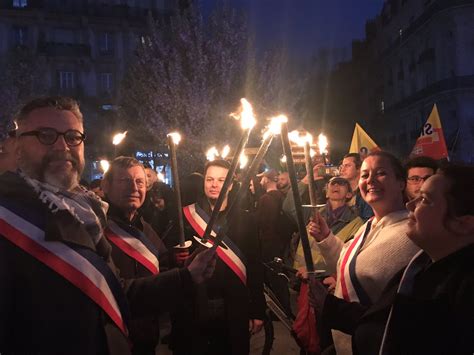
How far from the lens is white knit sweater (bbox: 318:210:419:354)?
273 cm

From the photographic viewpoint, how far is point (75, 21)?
142 ft

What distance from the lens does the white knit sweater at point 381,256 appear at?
107 inches

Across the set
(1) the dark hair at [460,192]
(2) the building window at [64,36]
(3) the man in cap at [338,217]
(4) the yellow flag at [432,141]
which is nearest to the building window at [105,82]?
(2) the building window at [64,36]

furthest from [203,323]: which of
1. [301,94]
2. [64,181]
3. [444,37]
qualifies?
[444,37]

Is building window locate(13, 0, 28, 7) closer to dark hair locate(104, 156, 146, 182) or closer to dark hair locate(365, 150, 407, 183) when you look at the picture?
dark hair locate(104, 156, 146, 182)

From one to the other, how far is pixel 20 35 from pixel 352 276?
46223mm

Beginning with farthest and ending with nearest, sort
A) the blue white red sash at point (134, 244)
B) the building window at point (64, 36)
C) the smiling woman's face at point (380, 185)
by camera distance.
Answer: the building window at point (64, 36)
the blue white red sash at point (134, 244)
the smiling woman's face at point (380, 185)

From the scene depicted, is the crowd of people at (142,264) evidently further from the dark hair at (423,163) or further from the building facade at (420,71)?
the building facade at (420,71)

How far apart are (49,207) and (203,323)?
2135 mm

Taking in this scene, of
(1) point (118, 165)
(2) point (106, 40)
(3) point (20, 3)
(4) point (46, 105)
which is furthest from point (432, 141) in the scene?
(3) point (20, 3)

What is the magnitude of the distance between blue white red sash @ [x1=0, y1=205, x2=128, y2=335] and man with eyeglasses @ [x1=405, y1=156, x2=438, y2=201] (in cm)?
308

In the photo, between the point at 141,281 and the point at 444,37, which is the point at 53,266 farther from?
the point at 444,37

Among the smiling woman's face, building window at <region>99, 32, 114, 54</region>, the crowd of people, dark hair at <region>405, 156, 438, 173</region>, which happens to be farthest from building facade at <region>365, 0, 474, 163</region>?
building window at <region>99, 32, 114, 54</region>

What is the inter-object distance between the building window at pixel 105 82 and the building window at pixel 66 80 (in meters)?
2.53
